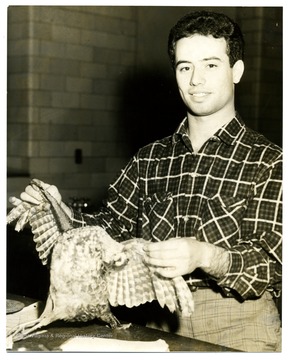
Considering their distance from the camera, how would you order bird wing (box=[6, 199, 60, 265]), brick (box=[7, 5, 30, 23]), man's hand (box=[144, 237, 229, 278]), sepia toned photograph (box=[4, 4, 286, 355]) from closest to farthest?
man's hand (box=[144, 237, 229, 278]) → sepia toned photograph (box=[4, 4, 286, 355]) → bird wing (box=[6, 199, 60, 265]) → brick (box=[7, 5, 30, 23])

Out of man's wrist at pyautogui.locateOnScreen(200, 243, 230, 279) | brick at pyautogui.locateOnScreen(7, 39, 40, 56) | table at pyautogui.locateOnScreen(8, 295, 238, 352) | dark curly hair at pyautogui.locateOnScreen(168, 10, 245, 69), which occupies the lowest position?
table at pyautogui.locateOnScreen(8, 295, 238, 352)

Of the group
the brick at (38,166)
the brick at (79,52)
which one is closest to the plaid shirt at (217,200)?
the brick at (38,166)

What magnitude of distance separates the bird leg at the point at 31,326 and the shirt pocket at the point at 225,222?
406 mm

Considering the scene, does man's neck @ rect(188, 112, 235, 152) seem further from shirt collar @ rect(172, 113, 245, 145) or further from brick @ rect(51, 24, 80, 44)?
brick @ rect(51, 24, 80, 44)

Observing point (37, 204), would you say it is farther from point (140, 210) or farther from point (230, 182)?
point (230, 182)

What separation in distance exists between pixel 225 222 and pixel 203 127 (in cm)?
28

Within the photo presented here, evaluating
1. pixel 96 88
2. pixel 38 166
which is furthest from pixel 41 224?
pixel 96 88

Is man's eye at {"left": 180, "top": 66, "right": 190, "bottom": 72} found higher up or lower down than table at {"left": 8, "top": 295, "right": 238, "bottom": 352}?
higher up

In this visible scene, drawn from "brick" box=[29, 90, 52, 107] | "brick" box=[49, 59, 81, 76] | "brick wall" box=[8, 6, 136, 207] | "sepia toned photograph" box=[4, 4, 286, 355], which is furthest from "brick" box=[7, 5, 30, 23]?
"sepia toned photograph" box=[4, 4, 286, 355]

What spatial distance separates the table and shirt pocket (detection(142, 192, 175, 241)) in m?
0.25

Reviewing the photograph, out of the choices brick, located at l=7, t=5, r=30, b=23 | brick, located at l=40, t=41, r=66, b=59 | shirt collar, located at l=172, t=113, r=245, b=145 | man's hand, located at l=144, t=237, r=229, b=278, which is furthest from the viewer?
brick, located at l=40, t=41, r=66, b=59

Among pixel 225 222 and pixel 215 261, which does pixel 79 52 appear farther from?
pixel 215 261

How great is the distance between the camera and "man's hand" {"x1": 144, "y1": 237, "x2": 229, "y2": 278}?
107cm

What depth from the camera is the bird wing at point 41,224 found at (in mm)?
1274
